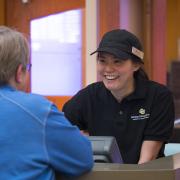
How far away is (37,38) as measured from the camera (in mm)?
3773

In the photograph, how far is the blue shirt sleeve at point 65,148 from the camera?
1.23m

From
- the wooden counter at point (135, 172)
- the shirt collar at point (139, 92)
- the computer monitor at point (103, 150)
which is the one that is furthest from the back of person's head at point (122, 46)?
the wooden counter at point (135, 172)

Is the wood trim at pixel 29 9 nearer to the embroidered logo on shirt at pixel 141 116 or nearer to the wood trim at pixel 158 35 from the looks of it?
the wood trim at pixel 158 35

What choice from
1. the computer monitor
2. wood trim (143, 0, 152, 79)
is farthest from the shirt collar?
wood trim (143, 0, 152, 79)

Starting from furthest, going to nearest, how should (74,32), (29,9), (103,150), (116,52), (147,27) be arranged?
(29,9) < (74,32) < (147,27) < (116,52) < (103,150)

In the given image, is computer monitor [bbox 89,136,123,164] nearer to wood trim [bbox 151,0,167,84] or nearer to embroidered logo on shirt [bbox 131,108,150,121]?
embroidered logo on shirt [bbox 131,108,150,121]

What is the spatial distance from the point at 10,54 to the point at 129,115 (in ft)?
2.72

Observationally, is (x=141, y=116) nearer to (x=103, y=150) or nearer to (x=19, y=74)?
(x=103, y=150)

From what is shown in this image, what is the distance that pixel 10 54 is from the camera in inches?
50.1

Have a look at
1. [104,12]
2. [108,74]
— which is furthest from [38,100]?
[104,12]

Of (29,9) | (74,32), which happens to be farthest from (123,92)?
(29,9)

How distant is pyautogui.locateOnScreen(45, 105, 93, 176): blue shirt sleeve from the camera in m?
1.23

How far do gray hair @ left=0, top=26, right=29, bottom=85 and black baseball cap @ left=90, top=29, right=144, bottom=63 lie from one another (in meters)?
0.65

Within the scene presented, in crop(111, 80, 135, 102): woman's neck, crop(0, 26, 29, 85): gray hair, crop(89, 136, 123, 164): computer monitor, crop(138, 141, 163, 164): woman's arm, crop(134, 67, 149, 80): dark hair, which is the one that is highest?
crop(0, 26, 29, 85): gray hair
